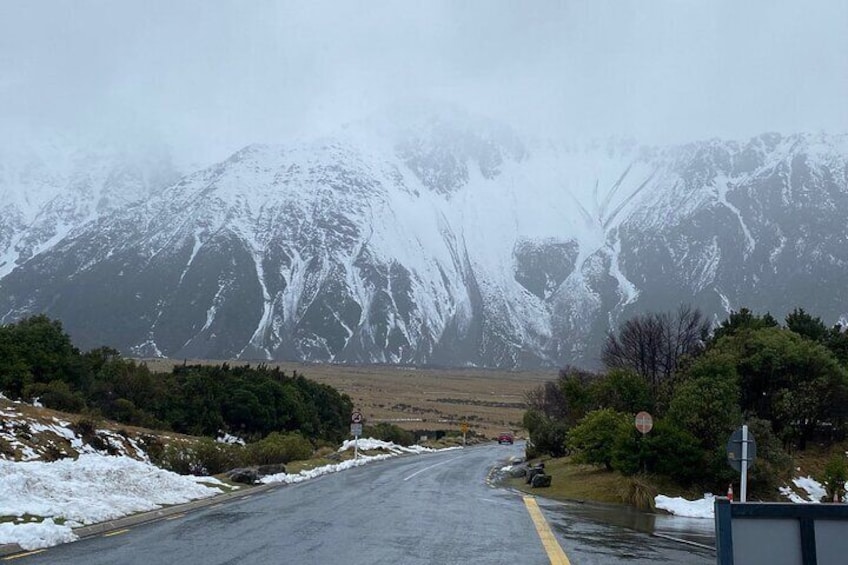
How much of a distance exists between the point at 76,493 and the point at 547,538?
889 centimetres

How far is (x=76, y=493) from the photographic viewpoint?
614 inches

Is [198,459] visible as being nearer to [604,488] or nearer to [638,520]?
[604,488]

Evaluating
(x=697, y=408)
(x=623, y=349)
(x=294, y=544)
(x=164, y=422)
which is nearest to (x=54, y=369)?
(x=164, y=422)

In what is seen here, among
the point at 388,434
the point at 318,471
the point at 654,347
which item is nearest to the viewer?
the point at 318,471

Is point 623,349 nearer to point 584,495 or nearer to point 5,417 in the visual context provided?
point 584,495

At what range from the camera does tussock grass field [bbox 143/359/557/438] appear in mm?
98938

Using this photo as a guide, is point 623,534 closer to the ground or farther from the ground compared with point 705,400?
closer to the ground

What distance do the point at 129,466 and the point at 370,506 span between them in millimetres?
6103

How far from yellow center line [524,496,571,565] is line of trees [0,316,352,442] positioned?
2498 centimetres

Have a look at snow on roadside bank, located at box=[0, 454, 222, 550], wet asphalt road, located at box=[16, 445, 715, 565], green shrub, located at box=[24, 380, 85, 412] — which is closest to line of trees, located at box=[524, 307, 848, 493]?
wet asphalt road, located at box=[16, 445, 715, 565]

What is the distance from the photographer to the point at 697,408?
26172 millimetres

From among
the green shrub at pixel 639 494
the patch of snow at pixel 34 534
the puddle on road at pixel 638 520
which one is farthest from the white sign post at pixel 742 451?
the patch of snow at pixel 34 534

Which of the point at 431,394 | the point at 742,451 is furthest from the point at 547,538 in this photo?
the point at 431,394

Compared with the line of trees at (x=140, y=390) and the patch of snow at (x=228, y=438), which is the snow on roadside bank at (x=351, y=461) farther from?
the patch of snow at (x=228, y=438)
